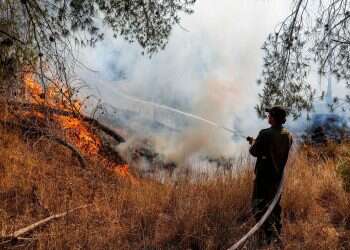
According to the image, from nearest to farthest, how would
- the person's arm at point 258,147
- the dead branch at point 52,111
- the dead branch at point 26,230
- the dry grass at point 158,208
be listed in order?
the dead branch at point 26,230
the dry grass at point 158,208
the person's arm at point 258,147
the dead branch at point 52,111

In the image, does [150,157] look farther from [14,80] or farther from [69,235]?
[69,235]

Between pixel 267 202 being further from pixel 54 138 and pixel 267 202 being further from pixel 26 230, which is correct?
pixel 54 138

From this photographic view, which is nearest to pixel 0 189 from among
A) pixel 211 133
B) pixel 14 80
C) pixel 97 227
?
pixel 14 80

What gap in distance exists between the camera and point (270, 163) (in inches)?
255

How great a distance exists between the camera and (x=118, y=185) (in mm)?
9398

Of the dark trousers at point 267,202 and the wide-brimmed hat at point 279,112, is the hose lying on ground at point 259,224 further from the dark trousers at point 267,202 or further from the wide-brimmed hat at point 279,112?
the wide-brimmed hat at point 279,112

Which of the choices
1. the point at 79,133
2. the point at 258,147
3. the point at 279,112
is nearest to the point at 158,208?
the point at 258,147

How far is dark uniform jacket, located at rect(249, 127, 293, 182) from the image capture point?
6.41 meters

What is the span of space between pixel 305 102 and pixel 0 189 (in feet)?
A: 16.4

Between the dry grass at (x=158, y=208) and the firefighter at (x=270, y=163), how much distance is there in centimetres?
28

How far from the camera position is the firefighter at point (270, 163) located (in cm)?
642

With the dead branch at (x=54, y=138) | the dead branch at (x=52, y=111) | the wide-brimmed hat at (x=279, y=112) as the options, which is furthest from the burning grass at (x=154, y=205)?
the wide-brimmed hat at (x=279, y=112)

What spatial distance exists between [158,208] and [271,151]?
6.32 ft

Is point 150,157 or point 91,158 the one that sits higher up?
Result: point 150,157
